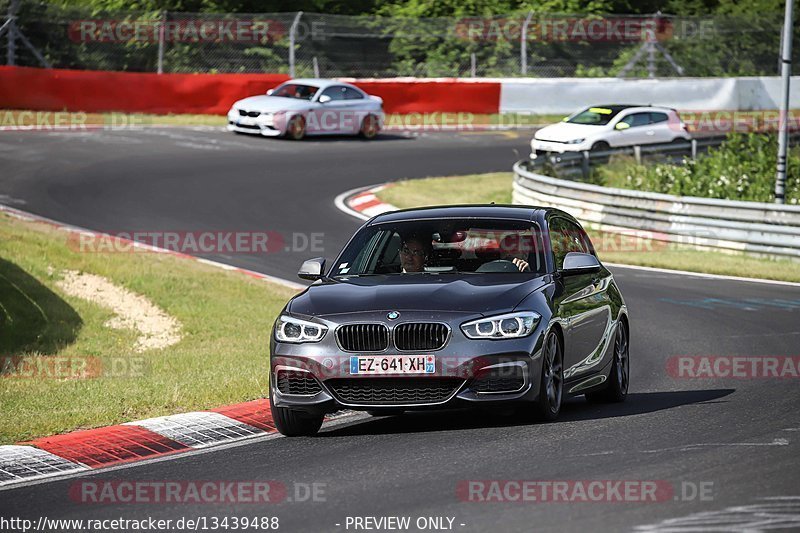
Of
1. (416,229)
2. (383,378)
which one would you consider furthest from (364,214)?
(383,378)

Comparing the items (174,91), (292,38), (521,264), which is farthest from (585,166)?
(521,264)

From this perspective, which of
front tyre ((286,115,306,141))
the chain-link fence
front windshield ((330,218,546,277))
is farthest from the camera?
the chain-link fence

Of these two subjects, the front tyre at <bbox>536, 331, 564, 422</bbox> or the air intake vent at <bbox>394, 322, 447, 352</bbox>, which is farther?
the front tyre at <bbox>536, 331, 564, 422</bbox>

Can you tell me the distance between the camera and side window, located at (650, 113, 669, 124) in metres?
35.0

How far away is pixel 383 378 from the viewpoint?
29.8ft

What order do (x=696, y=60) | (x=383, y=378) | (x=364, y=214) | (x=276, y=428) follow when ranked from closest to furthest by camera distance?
(x=383, y=378) < (x=276, y=428) < (x=364, y=214) < (x=696, y=60)

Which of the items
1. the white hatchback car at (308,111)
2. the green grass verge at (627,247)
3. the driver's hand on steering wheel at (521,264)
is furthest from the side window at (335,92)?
the driver's hand on steering wheel at (521,264)

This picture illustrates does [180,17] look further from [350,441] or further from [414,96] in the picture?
[350,441]

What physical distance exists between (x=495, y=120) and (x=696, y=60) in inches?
292

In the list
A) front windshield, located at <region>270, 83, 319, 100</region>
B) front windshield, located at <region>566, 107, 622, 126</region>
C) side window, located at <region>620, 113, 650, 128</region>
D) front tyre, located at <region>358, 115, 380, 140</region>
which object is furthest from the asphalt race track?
front tyre, located at <region>358, 115, 380, 140</region>

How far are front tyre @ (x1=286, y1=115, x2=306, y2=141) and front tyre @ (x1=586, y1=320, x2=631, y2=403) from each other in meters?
23.7

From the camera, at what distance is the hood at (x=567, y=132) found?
33.1 metres

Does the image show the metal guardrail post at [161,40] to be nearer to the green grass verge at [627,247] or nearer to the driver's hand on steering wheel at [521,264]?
the green grass verge at [627,247]

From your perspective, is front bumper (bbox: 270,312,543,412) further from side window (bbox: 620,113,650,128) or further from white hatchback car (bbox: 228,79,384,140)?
side window (bbox: 620,113,650,128)
